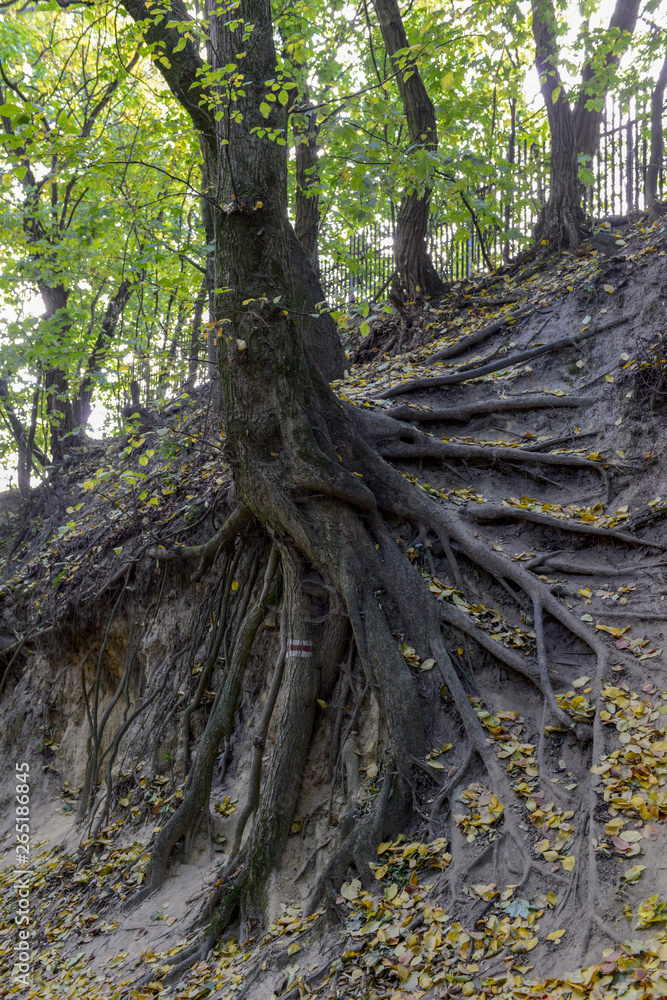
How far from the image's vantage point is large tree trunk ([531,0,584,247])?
9.64 m

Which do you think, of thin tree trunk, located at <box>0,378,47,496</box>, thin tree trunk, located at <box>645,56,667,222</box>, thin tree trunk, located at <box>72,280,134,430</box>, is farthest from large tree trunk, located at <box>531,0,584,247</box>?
thin tree trunk, located at <box>0,378,47,496</box>

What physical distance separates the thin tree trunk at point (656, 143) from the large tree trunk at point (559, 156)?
1092 millimetres

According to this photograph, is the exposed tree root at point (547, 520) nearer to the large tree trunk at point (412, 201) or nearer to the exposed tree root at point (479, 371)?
the exposed tree root at point (479, 371)

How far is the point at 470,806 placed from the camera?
4.27 metres

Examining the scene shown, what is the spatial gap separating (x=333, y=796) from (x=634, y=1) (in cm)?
1205

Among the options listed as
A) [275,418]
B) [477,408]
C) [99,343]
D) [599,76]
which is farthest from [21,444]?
[599,76]

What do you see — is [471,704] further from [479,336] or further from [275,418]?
[479,336]

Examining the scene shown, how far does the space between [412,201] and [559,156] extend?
2.21 metres

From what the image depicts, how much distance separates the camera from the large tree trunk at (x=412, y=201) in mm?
10023

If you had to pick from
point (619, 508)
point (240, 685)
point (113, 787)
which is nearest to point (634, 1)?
point (619, 508)

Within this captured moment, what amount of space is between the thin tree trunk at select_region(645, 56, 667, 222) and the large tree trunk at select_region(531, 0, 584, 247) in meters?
1.09

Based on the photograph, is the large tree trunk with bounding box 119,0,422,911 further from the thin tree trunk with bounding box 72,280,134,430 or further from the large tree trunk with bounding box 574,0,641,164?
the thin tree trunk with bounding box 72,280,134,430

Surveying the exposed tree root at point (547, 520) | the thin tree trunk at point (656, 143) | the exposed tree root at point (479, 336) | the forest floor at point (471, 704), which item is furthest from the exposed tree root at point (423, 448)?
the thin tree trunk at point (656, 143)

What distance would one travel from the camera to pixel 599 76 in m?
9.62
